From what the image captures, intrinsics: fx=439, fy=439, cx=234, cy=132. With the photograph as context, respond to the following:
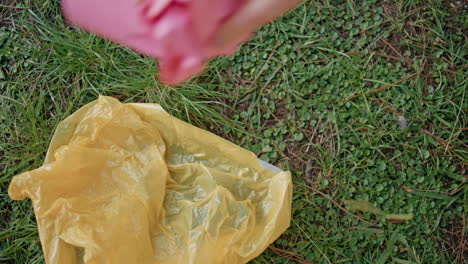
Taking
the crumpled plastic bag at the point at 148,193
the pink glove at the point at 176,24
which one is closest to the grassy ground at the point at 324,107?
the crumpled plastic bag at the point at 148,193

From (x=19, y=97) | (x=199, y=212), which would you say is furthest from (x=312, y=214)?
(x=19, y=97)

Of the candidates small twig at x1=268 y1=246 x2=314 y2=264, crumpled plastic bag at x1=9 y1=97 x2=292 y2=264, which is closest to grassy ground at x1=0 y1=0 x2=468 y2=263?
small twig at x1=268 y1=246 x2=314 y2=264

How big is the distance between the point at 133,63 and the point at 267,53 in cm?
52

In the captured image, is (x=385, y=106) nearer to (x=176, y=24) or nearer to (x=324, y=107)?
(x=324, y=107)

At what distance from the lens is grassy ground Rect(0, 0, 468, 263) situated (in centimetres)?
153

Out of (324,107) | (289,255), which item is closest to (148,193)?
(289,255)

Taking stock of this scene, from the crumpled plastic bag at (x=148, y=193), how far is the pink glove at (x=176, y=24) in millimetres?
791

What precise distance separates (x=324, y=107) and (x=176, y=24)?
1.12 metres

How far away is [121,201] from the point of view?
1.40 metres

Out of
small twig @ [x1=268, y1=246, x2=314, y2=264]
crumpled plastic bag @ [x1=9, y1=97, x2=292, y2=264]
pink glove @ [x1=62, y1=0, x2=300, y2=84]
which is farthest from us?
small twig @ [x1=268, y1=246, x2=314, y2=264]

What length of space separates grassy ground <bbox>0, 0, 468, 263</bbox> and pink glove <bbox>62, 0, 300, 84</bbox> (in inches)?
36.6

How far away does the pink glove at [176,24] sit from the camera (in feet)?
1.95

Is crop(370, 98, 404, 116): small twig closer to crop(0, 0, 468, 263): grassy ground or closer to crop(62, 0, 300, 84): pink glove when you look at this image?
crop(0, 0, 468, 263): grassy ground

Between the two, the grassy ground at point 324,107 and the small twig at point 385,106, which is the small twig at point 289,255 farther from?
the small twig at point 385,106
